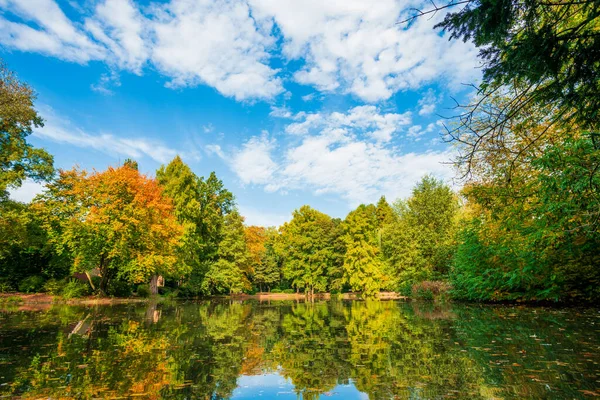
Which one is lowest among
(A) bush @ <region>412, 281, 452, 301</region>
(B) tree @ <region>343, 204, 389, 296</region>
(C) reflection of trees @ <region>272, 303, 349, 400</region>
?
(C) reflection of trees @ <region>272, 303, 349, 400</region>

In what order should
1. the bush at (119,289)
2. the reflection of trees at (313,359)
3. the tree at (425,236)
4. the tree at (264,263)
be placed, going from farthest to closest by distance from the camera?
the tree at (264,263), the tree at (425,236), the bush at (119,289), the reflection of trees at (313,359)

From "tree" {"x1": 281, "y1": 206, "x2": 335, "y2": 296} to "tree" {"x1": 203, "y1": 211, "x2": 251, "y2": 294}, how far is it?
10040 millimetres

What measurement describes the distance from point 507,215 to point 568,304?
15.7ft

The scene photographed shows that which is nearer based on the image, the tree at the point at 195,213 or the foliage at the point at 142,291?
the foliage at the point at 142,291

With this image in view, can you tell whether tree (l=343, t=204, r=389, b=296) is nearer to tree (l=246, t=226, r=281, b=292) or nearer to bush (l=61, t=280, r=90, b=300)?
tree (l=246, t=226, r=281, b=292)

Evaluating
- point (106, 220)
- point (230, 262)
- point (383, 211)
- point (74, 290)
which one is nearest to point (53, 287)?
point (74, 290)

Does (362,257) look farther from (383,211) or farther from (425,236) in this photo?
(383,211)

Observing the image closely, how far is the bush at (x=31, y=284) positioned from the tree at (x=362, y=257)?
1159 inches

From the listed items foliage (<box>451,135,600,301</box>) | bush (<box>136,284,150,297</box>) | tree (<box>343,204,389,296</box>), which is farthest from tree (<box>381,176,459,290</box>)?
bush (<box>136,284,150,297</box>)

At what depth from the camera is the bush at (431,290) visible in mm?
24086

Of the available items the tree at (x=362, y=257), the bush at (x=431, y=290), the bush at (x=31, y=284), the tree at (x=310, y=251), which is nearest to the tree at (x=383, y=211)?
the tree at (x=310, y=251)

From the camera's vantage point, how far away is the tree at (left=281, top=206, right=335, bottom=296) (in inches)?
1826

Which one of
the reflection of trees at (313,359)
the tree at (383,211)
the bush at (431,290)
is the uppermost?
the tree at (383,211)

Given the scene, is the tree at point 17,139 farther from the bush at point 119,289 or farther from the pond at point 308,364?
the pond at point 308,364
